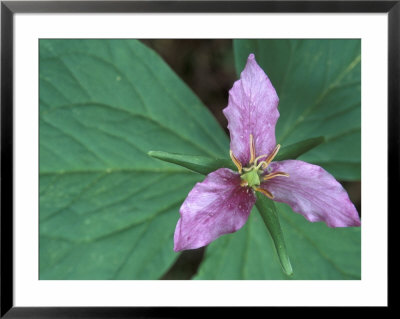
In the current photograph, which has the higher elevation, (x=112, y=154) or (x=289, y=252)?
(x=112, y=154)

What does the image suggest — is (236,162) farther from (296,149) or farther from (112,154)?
(112,154)

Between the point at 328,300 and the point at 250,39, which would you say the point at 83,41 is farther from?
the point at 328,300

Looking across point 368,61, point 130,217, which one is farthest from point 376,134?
point 130,217

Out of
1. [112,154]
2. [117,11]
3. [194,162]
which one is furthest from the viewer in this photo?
[112,154]

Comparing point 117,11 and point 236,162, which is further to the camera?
point 117,11

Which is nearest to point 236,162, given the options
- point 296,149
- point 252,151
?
point 252,151

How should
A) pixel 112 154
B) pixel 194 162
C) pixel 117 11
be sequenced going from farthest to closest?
pixel 112 154 → pixel 117 11 → pixel 194 162

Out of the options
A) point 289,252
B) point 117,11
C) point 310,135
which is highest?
point 117,11
